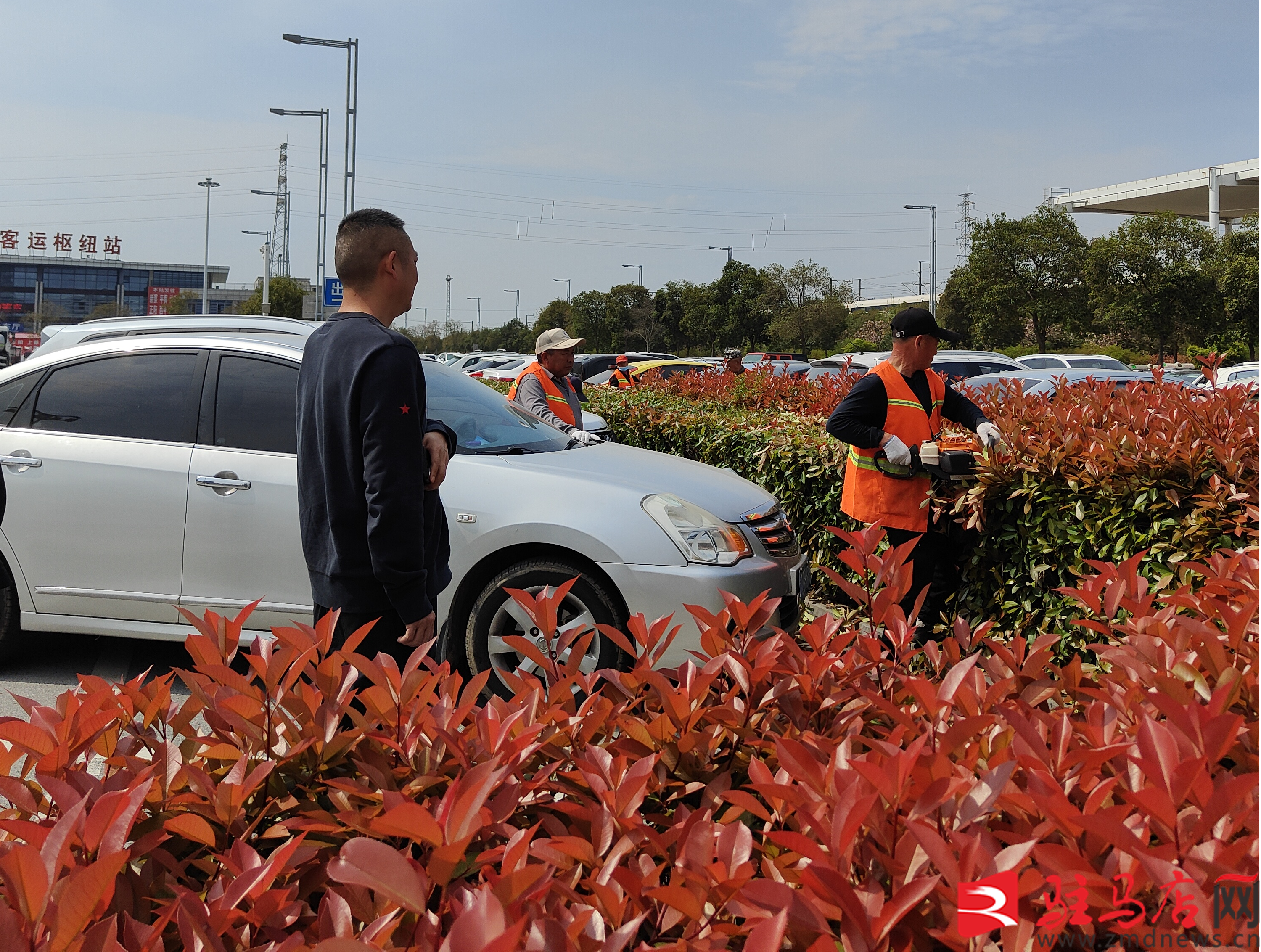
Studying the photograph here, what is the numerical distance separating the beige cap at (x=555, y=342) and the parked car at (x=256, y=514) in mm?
2399

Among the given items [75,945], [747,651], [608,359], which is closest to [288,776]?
[75,945]

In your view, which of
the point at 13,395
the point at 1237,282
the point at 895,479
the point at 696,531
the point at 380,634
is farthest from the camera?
the point at 1237,282

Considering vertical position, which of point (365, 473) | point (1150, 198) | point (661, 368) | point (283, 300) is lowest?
point (365, 473)

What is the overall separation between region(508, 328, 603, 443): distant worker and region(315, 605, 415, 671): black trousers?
4.46 meters

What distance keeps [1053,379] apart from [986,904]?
6255mm

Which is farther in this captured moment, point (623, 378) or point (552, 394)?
point (623, 378)

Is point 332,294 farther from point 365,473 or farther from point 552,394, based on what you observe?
point 365,473

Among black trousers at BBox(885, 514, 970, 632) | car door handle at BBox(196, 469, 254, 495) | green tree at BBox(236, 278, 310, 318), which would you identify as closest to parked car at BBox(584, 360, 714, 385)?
black trousers at BBox(885, 514, 970, 632)

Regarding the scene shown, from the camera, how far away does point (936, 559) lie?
5.26m

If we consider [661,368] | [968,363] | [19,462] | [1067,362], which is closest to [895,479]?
[19,462]

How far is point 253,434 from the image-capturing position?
16.8 feet

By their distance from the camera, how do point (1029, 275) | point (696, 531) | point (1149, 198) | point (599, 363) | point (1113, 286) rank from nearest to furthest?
1. point (696, 531)
2. point (599, 363)
3. point (1113, 286)
4. point (1029, 275)
5. point (1149, 198)

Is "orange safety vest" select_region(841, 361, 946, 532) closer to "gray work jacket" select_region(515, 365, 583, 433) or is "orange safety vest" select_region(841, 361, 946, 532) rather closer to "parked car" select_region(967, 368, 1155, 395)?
"parked car" select_region(967, 368, 1155, 395)

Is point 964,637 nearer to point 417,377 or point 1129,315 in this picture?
point 417,377
